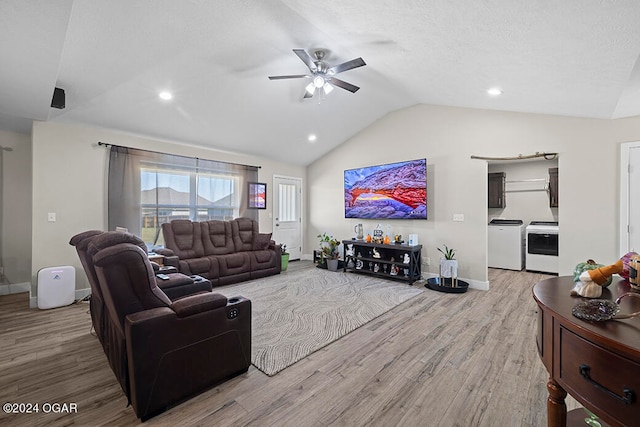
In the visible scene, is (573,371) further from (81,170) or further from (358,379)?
(81,170)

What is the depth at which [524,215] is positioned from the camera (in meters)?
6.18

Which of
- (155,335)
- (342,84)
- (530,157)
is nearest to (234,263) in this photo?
(155,335)

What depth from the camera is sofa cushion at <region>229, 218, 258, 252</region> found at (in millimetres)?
5395

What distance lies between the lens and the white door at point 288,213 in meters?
6.67

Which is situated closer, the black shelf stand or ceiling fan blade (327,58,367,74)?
ceiling fan blade (327,58,367,74)

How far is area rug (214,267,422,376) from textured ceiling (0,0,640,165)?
2.89m

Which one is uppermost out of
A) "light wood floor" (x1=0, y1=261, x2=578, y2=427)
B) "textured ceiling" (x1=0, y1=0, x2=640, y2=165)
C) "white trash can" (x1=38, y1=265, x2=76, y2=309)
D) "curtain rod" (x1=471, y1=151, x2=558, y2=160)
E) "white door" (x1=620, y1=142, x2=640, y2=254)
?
"textured ceiling" (x1=0, y1=0, x2=640, y2=165)

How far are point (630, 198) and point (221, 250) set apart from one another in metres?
5.87

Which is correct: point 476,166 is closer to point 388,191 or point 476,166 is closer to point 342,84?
point 388,191

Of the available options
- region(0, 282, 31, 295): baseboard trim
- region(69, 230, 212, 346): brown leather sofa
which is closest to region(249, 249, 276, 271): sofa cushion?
region(69, 230, 212, 346): brown leather sofa

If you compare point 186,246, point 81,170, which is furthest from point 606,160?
point 81,170

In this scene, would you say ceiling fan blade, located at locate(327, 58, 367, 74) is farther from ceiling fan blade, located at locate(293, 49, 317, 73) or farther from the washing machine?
the washing machine

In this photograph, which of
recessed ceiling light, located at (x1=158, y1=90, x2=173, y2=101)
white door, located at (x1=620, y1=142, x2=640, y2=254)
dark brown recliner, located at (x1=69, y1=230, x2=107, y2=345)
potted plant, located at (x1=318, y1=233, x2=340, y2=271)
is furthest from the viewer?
potted plant, located at (x1=318, y1=233, x2=340, y2=271)

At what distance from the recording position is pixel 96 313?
2.59 m
